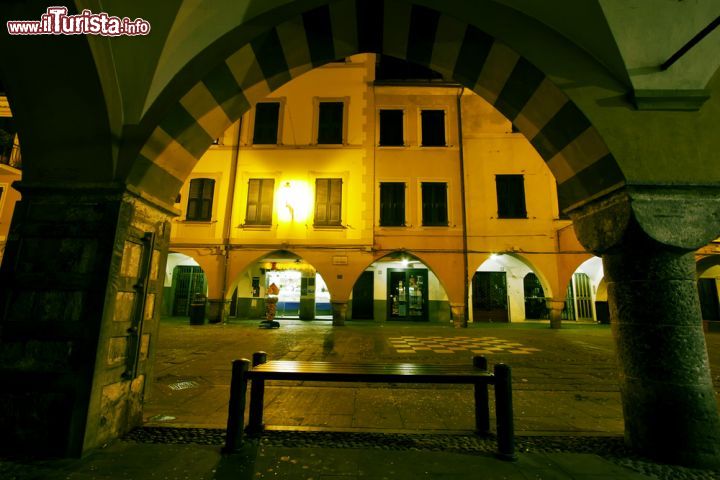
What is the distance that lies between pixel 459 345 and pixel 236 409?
6.51 m

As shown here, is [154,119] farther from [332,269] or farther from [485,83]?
[332,269]

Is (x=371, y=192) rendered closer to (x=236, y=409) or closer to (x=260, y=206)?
(x=260, y=206)

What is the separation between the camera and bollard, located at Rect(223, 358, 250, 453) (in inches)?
94.7

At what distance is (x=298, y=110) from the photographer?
13.8 m

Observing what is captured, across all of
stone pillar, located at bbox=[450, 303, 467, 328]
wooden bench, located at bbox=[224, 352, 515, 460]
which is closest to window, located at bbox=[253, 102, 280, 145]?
stone pillar, located at bbox=[450, 303, 467, 328]

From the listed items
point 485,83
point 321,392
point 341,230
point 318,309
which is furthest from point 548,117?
point 318,309

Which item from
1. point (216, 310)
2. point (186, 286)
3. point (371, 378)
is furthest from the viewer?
point (186, 286)

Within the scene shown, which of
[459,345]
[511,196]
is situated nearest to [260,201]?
[459,345]

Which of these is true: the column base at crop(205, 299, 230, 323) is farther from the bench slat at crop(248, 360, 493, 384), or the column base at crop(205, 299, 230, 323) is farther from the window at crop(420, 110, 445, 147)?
the bench slat at crop(248, 360, 493, 384)

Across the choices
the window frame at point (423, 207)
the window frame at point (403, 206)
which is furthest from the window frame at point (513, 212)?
the window frame at point (403, 206)

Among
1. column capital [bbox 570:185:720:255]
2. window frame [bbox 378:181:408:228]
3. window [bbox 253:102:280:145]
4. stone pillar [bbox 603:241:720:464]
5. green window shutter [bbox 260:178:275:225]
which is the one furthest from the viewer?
window [bbox 253:102:280:145]

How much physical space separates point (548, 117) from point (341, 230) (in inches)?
411

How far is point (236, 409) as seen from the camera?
2453mm

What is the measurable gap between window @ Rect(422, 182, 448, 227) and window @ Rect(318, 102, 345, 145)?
4272mm
